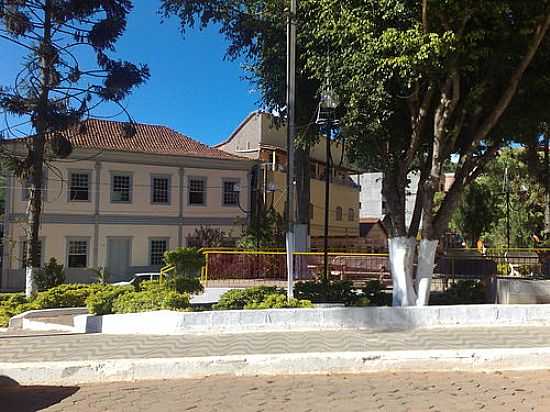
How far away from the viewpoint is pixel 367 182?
195 feet

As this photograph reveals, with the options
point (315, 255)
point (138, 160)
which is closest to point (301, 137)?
point (315, 255)

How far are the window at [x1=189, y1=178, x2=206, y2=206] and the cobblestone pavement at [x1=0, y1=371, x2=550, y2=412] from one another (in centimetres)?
2603

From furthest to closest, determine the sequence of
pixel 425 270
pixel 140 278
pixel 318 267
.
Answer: pixel 140 278 → pixel 318 267 → pixel 425 270

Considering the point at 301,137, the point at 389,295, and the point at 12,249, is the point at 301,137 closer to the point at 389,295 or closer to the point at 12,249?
the point at 389,295

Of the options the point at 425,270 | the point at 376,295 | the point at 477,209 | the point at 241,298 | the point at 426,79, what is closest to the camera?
the point at 426,79

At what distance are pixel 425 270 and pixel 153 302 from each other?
536 cm

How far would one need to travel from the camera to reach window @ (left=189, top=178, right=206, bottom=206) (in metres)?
32.7

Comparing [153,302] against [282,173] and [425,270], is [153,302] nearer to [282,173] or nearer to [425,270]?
[425,270]

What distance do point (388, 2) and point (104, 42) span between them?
8.62 metres

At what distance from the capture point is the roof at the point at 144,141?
3045 cm

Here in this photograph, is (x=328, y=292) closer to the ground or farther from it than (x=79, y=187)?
closer to the ground

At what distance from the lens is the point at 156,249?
31875 mm

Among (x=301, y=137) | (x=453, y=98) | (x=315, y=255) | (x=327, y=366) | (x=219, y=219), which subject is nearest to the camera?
(x=327, y=366)

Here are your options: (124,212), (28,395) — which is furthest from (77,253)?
(28,395)
